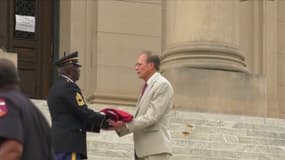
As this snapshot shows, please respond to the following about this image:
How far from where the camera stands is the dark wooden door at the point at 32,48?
18656mm

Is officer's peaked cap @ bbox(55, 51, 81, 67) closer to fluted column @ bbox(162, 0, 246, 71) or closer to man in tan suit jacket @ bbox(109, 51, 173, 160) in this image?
man in tan suit jacket @ bbox(109, 51, 173, 160)

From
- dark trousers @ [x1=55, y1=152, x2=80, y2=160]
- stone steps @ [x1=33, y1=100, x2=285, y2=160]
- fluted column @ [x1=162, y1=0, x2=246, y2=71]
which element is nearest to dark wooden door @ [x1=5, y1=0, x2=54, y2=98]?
fluted column @ [x1=162, y1=0, x2=246, y2=71]

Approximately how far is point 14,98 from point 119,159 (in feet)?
18.2

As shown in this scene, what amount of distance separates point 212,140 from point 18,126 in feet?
22.9

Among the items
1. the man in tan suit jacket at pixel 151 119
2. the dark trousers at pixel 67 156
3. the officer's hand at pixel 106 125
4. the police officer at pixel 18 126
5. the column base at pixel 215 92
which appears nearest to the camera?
the police officer at pixel 18 126

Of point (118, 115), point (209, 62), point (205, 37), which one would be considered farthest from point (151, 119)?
point (205, 37)

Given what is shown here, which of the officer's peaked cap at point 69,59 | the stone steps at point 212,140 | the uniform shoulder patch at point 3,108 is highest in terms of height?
the officer's peaked cap at point 69,59

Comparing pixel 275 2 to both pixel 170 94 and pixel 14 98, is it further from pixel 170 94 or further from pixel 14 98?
pixel 14 98

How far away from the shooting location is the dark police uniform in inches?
185

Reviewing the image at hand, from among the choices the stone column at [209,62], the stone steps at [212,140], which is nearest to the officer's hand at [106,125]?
the stone steps at [212,140]

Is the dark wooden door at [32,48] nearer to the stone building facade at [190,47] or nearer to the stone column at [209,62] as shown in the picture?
the stone building facade at [190,47]

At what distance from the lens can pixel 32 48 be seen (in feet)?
61.9

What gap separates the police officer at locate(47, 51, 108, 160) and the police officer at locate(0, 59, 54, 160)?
3.16 metres

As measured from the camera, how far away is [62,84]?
8.07 meters
